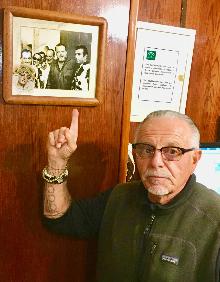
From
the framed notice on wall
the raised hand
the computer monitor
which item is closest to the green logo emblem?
the framed notice on wall

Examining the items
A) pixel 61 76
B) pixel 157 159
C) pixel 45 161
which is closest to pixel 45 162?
pixel 45 161

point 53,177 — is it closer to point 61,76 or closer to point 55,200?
point 55,200

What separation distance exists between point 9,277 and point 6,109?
68 cm

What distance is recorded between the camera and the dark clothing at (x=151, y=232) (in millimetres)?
1215

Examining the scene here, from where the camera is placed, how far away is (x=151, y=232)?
1.28 meters

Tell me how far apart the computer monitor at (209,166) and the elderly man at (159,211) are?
1.37 ft

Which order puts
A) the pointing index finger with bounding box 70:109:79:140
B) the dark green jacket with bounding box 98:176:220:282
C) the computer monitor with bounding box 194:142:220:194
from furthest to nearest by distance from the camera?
1. the computer monitor with bounding box 194:142:220:194
2. the pointing index finger with bounding box 70:109:79:140
3. the dark green jacket with bounding box 98:176:220:282

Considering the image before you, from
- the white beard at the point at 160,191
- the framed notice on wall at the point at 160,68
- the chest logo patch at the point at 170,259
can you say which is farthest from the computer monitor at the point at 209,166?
the chest logo patch at the point at 170,259

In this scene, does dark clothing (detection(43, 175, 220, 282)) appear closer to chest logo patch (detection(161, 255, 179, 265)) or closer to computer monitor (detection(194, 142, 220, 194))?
chest logo patch (detection(161, 255, 179, 265))

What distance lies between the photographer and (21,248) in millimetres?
1399

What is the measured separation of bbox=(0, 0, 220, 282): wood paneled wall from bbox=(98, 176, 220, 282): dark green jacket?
0.15m

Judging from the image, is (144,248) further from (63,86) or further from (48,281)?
(63,86)

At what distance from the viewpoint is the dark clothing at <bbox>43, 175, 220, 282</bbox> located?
1.21 metres

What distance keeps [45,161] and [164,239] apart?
541 mm
